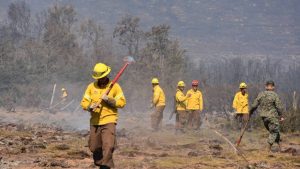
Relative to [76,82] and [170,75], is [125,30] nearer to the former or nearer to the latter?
[170,75]

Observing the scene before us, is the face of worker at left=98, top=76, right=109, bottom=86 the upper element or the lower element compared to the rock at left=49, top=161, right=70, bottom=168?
upper

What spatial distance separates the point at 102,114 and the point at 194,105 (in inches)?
434

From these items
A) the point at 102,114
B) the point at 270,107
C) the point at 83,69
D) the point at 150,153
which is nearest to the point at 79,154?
the point at 150,153

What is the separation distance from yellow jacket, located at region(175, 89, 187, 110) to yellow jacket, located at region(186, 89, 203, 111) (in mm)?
278

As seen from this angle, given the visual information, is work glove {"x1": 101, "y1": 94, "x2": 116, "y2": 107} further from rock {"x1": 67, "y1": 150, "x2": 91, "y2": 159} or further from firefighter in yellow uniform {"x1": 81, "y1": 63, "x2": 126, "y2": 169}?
rock {"x1": 67, "y1": 150, "x2": 91, "y2": 159}

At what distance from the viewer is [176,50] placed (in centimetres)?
5425

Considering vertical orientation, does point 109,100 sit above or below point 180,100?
above

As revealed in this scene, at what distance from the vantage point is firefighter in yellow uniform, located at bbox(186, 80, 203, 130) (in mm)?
20000

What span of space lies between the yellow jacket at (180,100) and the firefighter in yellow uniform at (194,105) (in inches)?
12.2

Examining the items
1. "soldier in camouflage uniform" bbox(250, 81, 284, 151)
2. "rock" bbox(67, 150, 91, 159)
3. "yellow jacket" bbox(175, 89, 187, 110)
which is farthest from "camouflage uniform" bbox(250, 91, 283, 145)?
"yellow jacket" bbox(175, 89, 187, 110)

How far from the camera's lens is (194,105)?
792 inches

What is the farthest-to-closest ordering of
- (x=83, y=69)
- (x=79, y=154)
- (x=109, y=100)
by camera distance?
(x=83, y=69)
(x=79, y=154)
(x=109, y=100)

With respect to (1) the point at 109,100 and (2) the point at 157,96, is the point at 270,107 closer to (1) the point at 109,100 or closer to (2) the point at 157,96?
(1) the point at 109,100

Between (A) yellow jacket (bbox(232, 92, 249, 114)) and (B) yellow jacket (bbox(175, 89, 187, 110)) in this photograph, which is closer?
(A) yellow jacket (bbox(232, 92, 249, 114))
